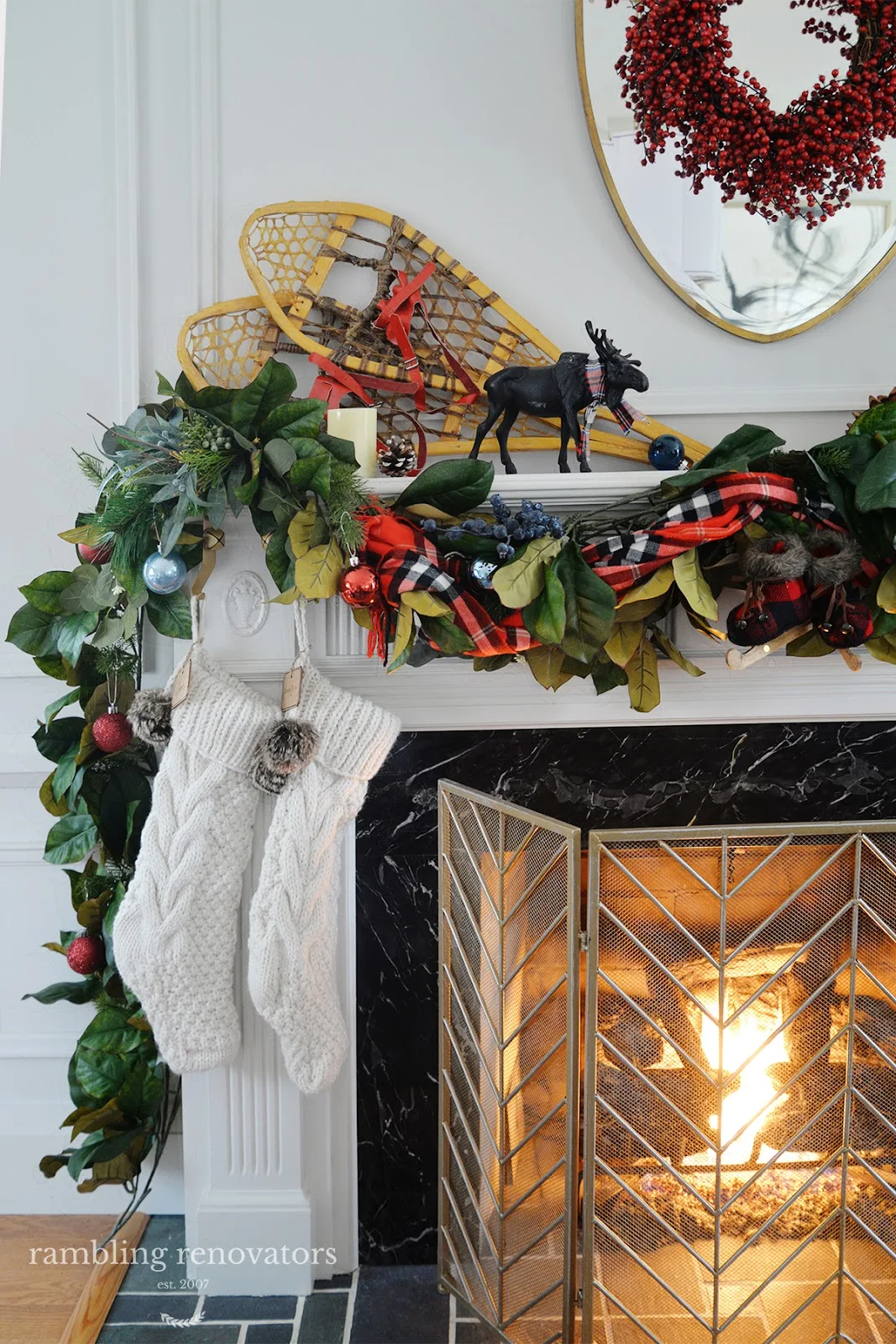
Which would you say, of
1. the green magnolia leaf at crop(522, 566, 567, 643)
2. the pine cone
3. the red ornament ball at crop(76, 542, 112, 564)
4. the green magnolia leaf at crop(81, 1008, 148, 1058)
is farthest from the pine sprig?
the green magnolia leaf at crop(81, 1008, 148, 1058)

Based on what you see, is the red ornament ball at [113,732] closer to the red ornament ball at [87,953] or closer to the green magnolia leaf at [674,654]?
the red ornament ball at [87,953]

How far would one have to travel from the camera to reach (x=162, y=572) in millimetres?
1293

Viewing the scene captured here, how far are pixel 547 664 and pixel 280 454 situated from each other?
439mm

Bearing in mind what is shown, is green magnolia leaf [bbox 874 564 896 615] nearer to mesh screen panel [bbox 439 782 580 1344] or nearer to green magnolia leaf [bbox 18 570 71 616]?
mesh screen panel [bbox 439 782 580 1344]

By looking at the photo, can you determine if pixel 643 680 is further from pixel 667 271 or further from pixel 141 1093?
pixel 141 1093

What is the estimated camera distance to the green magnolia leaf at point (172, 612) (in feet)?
4.41

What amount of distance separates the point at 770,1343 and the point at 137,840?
1141 millimetres

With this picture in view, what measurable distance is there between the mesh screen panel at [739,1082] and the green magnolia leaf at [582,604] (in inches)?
9.5

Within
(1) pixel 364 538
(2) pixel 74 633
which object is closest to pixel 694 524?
(1) pixel 364 538

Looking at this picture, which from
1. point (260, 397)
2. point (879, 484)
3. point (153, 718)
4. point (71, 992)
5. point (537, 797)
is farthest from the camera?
point (71, 992)

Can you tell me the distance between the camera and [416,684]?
145 cm

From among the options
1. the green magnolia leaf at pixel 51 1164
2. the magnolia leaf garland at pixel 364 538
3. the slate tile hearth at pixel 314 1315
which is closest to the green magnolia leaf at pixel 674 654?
the magnolia leaf garland at pixel 364 538

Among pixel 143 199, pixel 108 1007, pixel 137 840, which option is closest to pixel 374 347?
pixel 143 199

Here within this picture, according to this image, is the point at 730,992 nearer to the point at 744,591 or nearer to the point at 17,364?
the point at 744,591
